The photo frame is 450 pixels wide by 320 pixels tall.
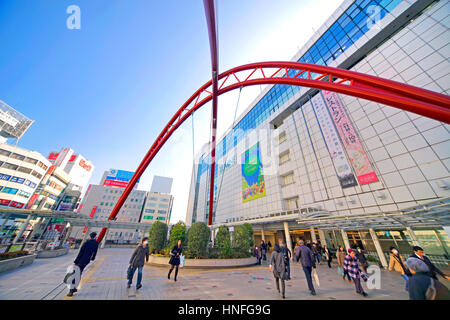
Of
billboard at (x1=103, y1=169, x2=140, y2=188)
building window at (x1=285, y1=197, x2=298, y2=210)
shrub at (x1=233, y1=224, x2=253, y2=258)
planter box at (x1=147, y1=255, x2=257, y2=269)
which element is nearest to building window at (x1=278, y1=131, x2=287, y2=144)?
building window at (x1=285, y1=197, x2=298, y2=210)

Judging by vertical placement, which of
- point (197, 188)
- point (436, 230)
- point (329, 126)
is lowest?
point (436, 230)

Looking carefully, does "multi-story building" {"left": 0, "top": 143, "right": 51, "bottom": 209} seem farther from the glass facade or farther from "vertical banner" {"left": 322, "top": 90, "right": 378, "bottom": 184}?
"vertical banner" {"left": 322, "top": 90, "right": 378, "bottom": 184}

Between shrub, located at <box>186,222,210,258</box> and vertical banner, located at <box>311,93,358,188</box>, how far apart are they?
16396 millimetres

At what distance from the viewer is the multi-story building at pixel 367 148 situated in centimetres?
1298

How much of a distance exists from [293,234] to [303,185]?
11.2 meters

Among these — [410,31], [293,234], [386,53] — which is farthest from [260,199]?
[410,31]

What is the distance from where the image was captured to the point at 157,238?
16.6 metres

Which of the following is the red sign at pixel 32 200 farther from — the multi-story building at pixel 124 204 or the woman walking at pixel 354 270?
the woman walking at pixel 354 270

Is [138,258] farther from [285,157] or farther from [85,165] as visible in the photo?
[85,165]

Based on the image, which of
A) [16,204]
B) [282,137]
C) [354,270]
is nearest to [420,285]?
[354,270]

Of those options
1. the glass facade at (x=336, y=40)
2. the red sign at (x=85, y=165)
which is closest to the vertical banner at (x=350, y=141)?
the glass facade at (x=336, y=40)

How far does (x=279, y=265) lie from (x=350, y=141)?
712 inches
